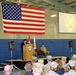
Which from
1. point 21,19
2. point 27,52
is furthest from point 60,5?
point 21,19

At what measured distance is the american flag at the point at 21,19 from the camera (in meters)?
7.79

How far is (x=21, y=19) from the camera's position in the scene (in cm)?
820

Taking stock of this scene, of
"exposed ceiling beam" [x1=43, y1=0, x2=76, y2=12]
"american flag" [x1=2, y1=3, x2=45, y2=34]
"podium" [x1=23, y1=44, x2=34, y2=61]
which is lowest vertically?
"podium" [x1=23, y1=44, x2=34, y2=61]

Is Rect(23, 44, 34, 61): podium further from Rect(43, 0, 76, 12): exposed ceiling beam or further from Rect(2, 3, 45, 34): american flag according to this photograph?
Rect(43, 0, 76, 12): exposed ceiling beam

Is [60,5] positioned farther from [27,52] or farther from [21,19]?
[21,19]

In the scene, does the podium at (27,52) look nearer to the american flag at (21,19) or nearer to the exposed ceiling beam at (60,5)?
the american flag at (21,19)

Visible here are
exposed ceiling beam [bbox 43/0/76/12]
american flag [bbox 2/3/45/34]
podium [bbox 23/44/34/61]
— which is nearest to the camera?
american flag [bbox 2/3/45/34]

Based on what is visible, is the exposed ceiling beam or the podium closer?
the podium

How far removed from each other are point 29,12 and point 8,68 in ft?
17.6

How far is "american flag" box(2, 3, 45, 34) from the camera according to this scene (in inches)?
307

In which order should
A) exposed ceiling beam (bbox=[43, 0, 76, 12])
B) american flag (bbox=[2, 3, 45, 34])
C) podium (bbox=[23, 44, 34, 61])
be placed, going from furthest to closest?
exposed ceiling beam (bbox=[43, 0, 76, 12]) → podium (bbox=[23, 44, 34, 61]) → american flag (bbox=[2, 3, 45, 34])

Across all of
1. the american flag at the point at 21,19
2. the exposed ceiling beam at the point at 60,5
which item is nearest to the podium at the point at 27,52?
the american flag at the point at 21,19

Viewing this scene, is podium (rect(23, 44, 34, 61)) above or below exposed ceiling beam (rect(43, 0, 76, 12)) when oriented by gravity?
below

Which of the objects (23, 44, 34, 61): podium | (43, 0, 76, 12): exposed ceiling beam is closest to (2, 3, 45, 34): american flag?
(23, 44, 34, 61): podium
